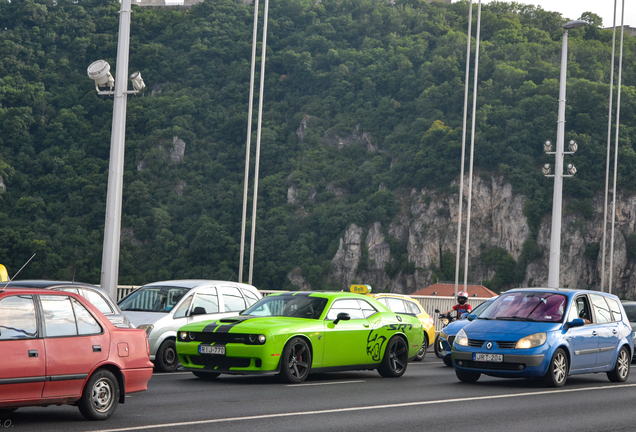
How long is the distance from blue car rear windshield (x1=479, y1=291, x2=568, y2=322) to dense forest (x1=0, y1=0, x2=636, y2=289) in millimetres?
76739

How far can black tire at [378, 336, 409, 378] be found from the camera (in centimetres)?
1430

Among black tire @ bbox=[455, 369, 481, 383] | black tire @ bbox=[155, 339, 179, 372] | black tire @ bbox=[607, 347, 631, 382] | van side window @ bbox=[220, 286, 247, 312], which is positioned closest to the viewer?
black tire @ bbox=[455, 369, 481, 383]

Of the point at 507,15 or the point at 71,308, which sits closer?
the point at 71,308

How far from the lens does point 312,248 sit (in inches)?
4203

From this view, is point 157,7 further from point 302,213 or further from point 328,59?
point 302,213

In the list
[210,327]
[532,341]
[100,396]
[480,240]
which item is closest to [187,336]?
[210,327]

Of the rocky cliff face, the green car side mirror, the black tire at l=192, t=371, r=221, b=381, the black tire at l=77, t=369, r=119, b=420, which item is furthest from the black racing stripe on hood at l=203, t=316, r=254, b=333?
the rocky cliff face

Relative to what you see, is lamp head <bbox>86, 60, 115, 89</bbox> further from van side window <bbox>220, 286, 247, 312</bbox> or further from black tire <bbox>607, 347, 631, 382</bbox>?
black tire <bbox>607, 347, 631, 382</bbox>

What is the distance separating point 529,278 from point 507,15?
4071 centimetres

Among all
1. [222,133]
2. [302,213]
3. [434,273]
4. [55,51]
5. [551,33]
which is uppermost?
[551,33]

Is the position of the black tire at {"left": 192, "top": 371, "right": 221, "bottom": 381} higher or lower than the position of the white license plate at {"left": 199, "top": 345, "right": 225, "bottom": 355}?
lower

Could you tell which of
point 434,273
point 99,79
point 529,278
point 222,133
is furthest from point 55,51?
point 99,79

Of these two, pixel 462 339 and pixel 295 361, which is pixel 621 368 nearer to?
pixel 462 339

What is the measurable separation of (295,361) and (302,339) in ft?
1.17
